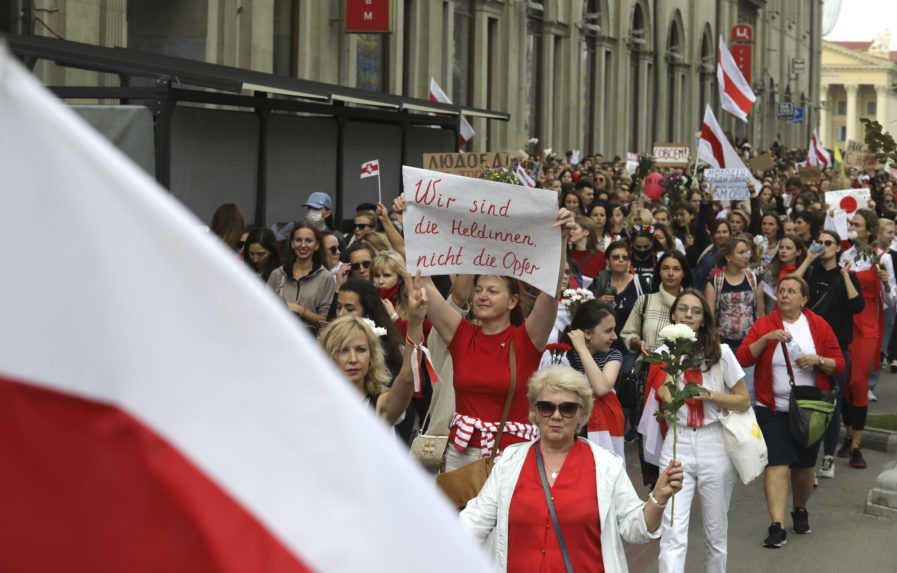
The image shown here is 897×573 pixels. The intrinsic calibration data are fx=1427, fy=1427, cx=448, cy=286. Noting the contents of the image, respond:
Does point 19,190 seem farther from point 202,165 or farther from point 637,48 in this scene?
point 637,48

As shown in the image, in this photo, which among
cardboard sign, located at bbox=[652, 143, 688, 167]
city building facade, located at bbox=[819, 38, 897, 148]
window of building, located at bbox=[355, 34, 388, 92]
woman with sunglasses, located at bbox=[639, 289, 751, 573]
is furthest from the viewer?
city building facade, located at bbox=[819, 38, 897, 148]

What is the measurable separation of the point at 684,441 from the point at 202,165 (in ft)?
30.9

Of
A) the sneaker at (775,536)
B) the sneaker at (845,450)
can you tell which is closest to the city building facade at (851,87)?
the sneaker at (845,450)

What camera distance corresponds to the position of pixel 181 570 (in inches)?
58.6

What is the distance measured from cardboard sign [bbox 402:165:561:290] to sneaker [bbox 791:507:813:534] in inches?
147

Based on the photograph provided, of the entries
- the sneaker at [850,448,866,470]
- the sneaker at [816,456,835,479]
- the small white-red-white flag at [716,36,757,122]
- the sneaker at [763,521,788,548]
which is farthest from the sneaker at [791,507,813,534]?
the small white-red-white flag at [716,36,757,122]

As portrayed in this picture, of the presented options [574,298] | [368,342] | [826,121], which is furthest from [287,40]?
[826,121]

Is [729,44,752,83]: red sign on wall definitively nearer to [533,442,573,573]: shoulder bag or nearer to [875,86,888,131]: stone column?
[533,442,573,573]: shoulder bag

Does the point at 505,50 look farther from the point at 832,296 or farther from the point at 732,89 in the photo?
the point at 832,296

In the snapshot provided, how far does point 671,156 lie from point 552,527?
90.8 ft

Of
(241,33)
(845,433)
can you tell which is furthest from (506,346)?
(241,33)

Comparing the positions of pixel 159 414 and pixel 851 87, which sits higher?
pixel 851 87

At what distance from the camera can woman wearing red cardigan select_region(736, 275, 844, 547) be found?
354 inches

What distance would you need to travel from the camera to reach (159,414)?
150cm
